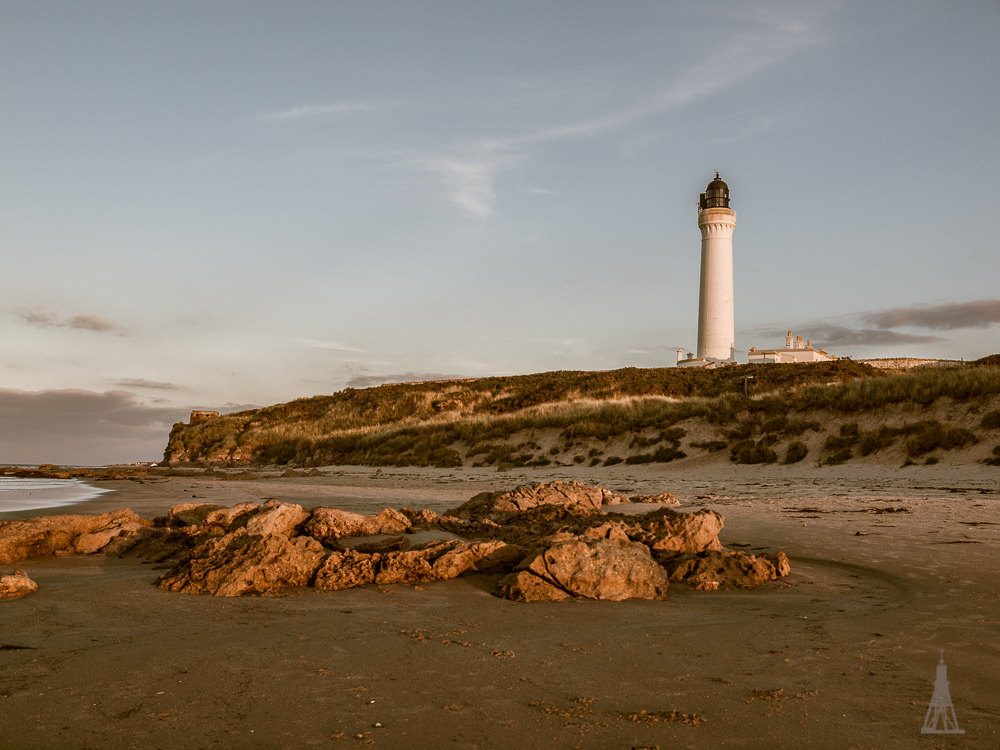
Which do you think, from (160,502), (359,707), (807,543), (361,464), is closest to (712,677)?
(359,707)

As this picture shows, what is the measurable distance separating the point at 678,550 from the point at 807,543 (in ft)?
5.19

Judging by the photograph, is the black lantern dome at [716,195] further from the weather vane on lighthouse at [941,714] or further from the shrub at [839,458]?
the weather vane on lighthouse at [941,714]

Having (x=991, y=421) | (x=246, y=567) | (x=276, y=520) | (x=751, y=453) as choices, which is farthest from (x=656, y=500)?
(x=991, y=421)

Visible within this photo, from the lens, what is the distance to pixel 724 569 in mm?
5477

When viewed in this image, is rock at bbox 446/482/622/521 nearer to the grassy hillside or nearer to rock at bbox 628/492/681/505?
rock at bbox 628/492/681/505

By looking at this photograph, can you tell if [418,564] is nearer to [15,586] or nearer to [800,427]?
[15,586]

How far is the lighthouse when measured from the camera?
45719 millimetres

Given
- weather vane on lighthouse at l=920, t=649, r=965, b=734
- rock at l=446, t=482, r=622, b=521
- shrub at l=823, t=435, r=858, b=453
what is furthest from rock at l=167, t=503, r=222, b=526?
shrub at l=823, t=435, r=858, b=453

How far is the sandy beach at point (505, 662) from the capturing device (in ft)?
8.70

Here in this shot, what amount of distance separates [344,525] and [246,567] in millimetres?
1552

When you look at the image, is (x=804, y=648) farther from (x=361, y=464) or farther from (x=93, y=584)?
(x=361, y=464)

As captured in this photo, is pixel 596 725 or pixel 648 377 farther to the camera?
pixel 648 377

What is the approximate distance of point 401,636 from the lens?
12.9 ft

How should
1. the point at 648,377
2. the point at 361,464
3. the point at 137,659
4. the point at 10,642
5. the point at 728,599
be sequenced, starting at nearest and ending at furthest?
the point at 137,659 → the point at 10,642 → the point at 728,599 → the point at 361,464 → the point at 648,377
